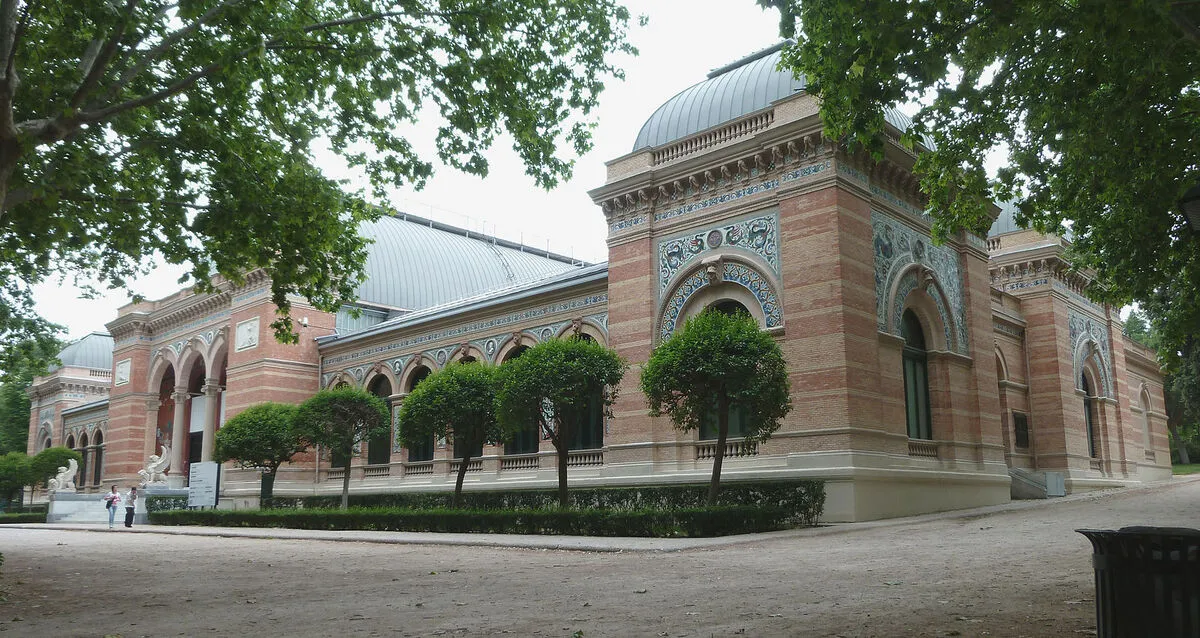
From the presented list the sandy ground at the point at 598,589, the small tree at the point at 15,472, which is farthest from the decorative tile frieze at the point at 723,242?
the small tree at the point at 15,472

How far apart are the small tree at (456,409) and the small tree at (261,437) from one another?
24.1 feet

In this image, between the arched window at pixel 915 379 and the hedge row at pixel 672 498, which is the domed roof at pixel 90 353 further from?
the arched window at pixel 915 379

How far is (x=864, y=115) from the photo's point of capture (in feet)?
33.6

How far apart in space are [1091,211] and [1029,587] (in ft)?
34.0

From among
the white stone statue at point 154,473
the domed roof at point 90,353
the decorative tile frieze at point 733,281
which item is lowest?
the white stone statue at point 154,473

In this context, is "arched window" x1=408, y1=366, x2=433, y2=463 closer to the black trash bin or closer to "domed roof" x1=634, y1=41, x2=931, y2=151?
"domed roof" x1=634, y1=41, x2=931, y2=151

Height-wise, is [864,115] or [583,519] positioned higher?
[864,115]

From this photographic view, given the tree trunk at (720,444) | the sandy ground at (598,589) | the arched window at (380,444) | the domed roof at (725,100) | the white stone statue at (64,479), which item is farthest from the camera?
the white stone statue at (64,479)

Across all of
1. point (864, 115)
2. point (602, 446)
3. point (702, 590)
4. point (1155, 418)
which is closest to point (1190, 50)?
point (864, 115)

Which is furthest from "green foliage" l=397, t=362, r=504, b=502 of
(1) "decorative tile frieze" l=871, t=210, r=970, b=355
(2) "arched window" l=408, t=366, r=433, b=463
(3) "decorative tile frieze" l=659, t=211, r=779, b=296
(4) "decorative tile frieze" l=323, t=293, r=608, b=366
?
(1) "decorative tile frieze" l=871, t=210, r=970, b=355

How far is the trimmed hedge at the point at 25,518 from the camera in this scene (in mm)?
41406

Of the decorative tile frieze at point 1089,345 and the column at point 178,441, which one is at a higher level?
the decorative tile frieze at point 1089,345

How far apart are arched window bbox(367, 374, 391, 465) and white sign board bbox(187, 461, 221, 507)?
580 centimetres

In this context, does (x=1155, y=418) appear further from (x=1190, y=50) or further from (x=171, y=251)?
(x=171, y=251)
